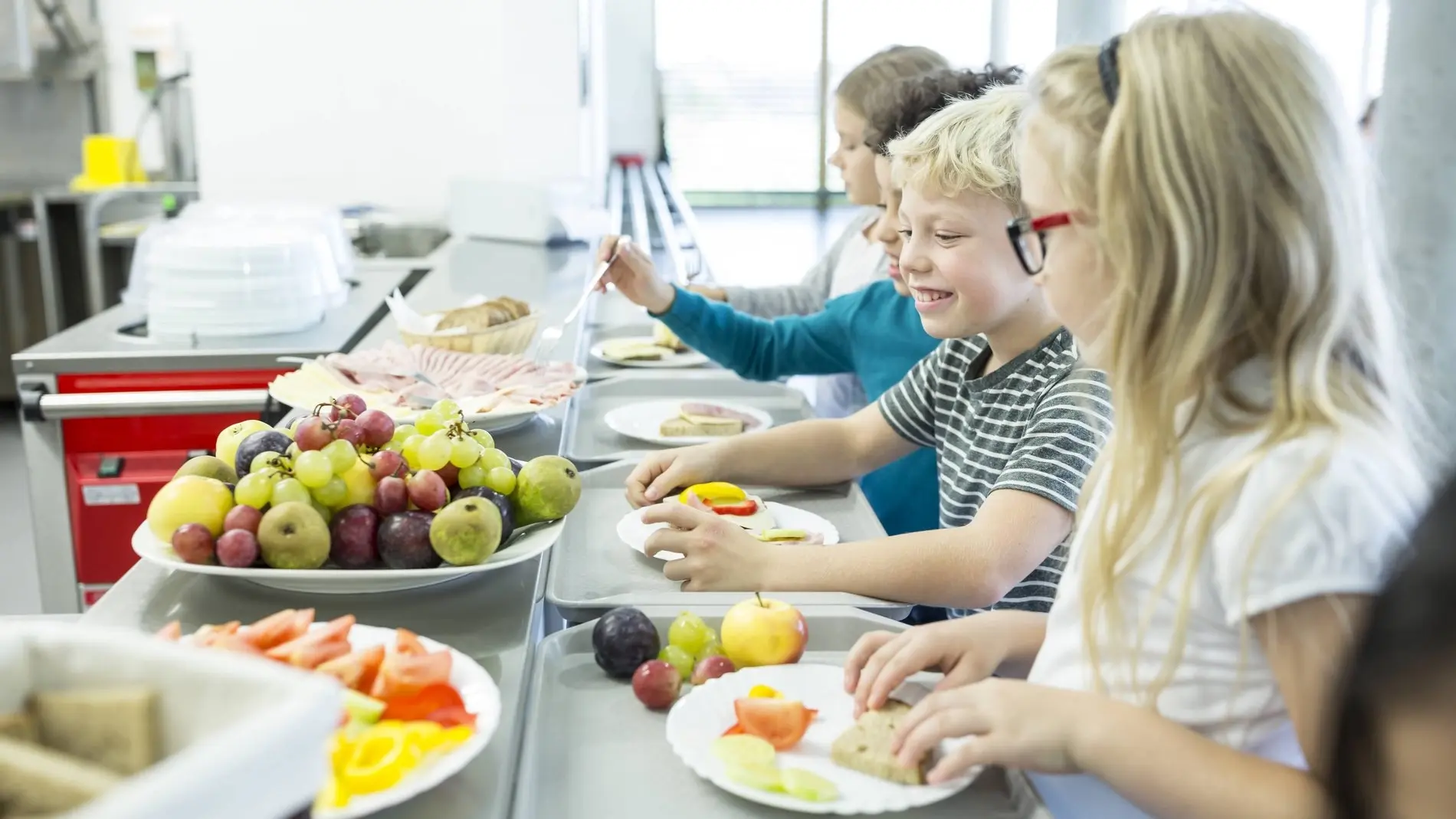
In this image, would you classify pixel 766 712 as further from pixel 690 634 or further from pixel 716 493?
pixel 716 493

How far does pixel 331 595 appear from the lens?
128cm

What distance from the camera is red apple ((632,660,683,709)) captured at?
114cm

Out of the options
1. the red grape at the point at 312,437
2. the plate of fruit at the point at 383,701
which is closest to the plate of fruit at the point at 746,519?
the red grape at the point at 312,437

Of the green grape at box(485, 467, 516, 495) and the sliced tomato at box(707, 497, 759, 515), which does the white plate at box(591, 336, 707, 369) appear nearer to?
the sliced tomato at box(707, 497, 759, 515)

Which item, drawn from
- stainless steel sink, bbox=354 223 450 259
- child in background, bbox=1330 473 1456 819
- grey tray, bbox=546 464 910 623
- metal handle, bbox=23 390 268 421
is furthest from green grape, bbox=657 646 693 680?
stainless steel sink, bbox=354 223 450 259

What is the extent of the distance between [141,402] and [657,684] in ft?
5.94

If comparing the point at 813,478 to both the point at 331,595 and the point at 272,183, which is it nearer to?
the point at 331,595

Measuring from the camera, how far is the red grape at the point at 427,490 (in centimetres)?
126

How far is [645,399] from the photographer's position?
2.41 meters

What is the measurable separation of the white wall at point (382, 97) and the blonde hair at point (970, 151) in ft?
9.11

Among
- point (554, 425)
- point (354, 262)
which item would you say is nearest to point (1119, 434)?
point (554, 425)

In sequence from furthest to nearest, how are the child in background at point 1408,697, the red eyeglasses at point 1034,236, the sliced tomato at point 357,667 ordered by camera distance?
the red eyeglasses at point 1034,236, the sliced tomato at point 357,667, the child in background at point 1408,697

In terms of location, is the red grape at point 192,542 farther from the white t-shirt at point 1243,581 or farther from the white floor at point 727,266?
the white floor at point 727,266

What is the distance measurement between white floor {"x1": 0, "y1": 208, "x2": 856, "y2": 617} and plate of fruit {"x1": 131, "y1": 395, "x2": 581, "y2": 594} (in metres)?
1.67
